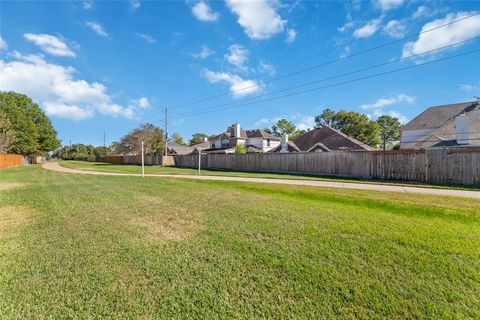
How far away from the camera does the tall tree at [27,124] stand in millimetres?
36406

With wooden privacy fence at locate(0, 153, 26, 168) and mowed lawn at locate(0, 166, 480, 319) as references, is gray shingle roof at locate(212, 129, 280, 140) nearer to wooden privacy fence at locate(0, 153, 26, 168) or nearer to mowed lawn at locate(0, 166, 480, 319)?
wooden privacy fence at locate(0, 153, 26, 168)

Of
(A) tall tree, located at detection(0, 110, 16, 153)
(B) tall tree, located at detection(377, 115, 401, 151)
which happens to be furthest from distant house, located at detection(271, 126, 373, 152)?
(A) tall tree, located at detection(0, 110, 16, 153)

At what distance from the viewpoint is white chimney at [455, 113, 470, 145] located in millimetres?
19234

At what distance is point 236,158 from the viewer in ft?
79.5

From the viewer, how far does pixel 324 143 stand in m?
30.5

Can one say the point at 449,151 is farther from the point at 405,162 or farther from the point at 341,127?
the point at 341,127

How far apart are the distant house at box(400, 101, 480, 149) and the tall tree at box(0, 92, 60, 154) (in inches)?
2031

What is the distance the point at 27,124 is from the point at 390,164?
2017 inches

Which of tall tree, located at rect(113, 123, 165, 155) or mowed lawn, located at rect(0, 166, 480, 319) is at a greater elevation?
tall tree, located at rect(113, 123, 165, 155)

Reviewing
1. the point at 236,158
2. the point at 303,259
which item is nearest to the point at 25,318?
the point at 303,259

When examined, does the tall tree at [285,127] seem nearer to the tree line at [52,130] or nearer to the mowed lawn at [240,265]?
the tree line at [52,130]

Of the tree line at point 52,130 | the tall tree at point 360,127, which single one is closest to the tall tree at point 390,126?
the tree line at point 52,130

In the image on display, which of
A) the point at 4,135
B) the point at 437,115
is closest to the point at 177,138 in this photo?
the point at 4,135

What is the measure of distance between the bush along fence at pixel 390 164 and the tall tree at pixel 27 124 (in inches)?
1520
